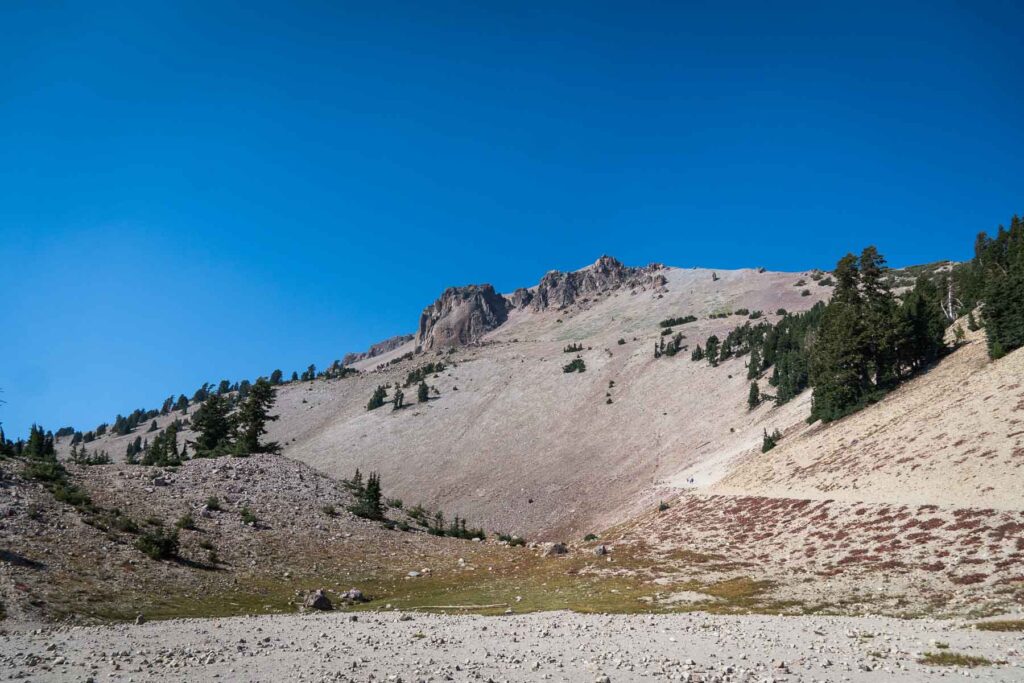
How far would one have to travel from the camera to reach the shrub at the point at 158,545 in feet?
103

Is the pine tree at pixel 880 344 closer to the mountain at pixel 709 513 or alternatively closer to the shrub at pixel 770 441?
the mountain at pixel 709 513

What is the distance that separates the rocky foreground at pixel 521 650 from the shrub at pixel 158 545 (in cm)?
940

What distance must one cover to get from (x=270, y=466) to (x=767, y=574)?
143ft

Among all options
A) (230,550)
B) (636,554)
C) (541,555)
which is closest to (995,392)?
(636,554)

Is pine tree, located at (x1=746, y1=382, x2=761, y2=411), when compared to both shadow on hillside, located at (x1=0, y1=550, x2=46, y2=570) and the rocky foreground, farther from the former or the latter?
shadow on hillside, located at (x1=0, y1=550, x2=46, y2=570)

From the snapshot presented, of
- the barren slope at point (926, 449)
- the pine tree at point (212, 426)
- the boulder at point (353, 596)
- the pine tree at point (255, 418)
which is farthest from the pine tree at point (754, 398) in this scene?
the pine tree at point (212, 426)

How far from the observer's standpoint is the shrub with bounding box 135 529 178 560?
3134 cm

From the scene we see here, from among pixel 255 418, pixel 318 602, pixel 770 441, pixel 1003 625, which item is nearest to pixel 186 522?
pixel 318 602

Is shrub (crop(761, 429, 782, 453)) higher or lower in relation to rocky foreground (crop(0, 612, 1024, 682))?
higher

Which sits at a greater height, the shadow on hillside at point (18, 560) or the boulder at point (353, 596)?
the shadow on hillside at point (18, 560)

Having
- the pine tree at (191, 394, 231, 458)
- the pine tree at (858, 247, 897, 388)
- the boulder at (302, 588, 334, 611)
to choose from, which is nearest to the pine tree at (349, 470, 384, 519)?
the boulder at (302, 588, 334, 611)

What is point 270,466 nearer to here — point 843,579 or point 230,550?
point 230,550

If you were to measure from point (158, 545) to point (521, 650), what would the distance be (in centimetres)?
2407

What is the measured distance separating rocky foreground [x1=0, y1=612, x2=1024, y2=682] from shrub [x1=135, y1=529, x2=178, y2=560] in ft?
30.8
